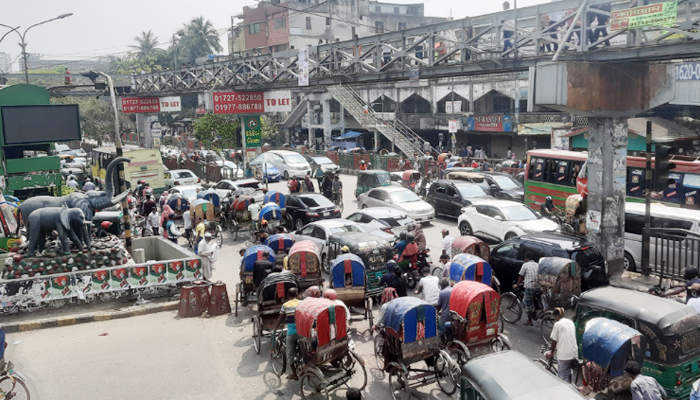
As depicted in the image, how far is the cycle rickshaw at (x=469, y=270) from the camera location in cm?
1125

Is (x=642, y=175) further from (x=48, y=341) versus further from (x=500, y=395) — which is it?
(x=48, y=341)

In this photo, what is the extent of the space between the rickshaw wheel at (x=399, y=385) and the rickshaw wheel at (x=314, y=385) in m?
0.98

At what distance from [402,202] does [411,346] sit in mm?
13500

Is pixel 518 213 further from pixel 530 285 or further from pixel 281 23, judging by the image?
pixel 281 23

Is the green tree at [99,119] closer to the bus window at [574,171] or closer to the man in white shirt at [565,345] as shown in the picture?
the bus window at [574,171]

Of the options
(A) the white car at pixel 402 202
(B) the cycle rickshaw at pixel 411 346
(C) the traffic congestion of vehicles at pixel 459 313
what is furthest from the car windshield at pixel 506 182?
(B) the cycle rickshaw at pixel 411 346

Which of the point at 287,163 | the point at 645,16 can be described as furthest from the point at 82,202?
the point at 287,163

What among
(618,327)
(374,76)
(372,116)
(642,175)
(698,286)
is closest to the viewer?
(618,327)

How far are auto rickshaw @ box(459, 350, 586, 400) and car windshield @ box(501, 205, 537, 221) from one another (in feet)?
36.2

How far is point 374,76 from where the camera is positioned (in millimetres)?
21344

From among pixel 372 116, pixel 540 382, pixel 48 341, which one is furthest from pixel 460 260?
pixel 372 116

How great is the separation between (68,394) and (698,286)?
10.2 meters

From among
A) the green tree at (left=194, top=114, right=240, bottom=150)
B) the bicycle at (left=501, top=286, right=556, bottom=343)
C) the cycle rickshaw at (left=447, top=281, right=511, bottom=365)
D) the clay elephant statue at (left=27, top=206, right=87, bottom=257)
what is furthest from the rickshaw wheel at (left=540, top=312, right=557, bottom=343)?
the green tree at (left=194, top=114, right=240, bottom=150)

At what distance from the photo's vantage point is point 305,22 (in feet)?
219
